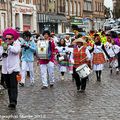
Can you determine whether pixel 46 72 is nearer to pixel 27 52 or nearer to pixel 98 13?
pixel 27 52

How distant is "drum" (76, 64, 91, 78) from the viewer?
13820 millimetres

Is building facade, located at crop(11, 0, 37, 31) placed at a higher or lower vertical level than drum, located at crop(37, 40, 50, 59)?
higher

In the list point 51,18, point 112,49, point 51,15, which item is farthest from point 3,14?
point 112,49

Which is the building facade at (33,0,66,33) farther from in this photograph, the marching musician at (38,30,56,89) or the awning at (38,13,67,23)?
the marching musician at (38,30,56,89)

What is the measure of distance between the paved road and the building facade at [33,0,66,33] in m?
40.6

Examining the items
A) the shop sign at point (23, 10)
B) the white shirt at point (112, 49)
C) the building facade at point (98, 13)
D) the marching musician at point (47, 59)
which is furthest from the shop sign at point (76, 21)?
the marching musician at point (47, 59)

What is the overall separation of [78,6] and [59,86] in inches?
2270

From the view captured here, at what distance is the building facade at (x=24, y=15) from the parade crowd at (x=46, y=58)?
29152 mm

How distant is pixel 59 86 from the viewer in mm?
15609

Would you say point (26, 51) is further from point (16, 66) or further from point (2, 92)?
point (16, 66)

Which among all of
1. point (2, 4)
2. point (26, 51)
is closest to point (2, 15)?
point (2, 4)

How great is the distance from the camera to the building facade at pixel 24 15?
163ft

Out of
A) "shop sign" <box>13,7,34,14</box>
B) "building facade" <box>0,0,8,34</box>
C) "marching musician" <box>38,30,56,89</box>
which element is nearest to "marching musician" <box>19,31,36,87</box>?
"marching musician" <box>38,30,56,89</box>

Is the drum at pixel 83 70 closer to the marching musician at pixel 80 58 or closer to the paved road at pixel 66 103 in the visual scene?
the marching musician at pixel 80 58
